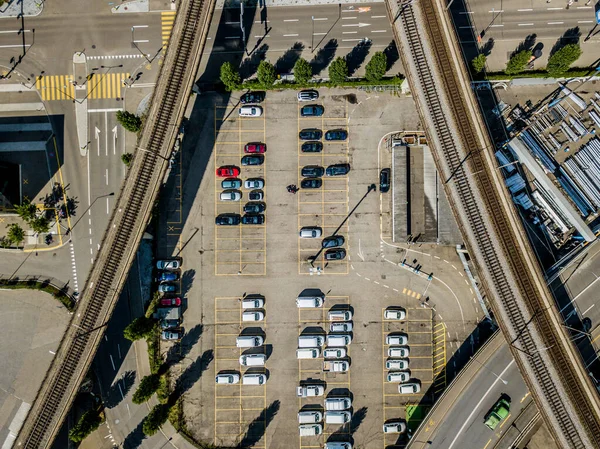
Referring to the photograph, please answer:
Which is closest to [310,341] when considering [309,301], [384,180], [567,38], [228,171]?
[309,301]

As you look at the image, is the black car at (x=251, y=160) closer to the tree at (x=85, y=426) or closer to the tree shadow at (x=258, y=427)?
the tree shadow at (x=258, y=427)

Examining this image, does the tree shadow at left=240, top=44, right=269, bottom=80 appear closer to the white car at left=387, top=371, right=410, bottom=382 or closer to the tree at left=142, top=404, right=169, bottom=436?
the white car at left=387, top=371, right=410, bottom=382

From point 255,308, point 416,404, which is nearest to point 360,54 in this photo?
point 255,308

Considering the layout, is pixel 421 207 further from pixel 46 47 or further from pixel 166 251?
pixel 46 47

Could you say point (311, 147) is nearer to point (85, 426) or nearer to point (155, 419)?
point (155, 419)

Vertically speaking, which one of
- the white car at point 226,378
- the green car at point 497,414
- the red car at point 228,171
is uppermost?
the red car at point 228,171

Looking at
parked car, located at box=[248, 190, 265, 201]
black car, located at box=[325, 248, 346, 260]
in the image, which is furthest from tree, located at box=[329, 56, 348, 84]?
black car, located at box=[325, 248, 346, 260]

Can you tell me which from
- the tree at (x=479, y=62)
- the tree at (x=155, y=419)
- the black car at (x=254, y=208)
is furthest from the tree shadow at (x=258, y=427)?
the tree at (x=479, y=62)
